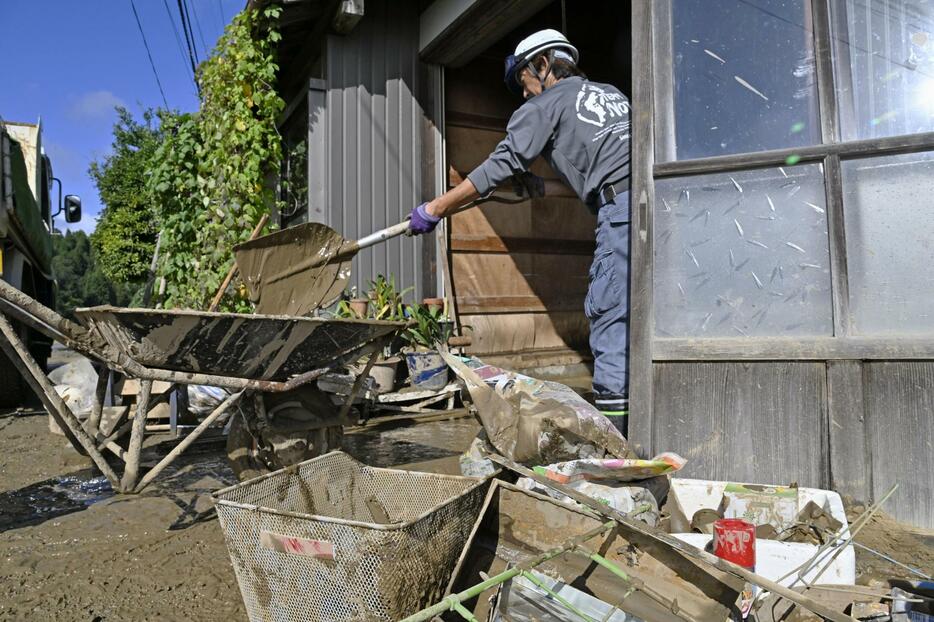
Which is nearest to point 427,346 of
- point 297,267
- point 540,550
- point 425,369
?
point 425,369

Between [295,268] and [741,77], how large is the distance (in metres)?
2.14

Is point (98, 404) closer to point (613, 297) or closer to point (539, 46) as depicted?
point (613, 297)

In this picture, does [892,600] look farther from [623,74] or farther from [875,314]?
[623,74]

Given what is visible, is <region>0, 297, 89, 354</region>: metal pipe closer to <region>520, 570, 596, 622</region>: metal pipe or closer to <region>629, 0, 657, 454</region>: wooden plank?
<region>520, 570, 596, 622</region>: metal pipe

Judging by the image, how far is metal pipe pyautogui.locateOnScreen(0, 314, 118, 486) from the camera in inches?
95.4

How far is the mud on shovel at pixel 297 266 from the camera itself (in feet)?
9.63

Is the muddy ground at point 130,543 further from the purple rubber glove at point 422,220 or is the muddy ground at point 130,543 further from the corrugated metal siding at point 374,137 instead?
the corrugated metal siding at point 374,137

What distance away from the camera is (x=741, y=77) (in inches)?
105

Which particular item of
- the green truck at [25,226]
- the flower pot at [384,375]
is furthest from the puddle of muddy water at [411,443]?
the green truck at [25,226]

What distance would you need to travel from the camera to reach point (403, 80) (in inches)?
230

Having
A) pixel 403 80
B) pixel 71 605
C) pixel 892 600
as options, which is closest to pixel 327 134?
pixel 403 80

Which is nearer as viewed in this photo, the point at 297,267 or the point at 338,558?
the point at 338,558

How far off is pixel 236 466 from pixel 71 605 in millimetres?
775

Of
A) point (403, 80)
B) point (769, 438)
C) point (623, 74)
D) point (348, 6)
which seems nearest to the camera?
point (769, 438)
